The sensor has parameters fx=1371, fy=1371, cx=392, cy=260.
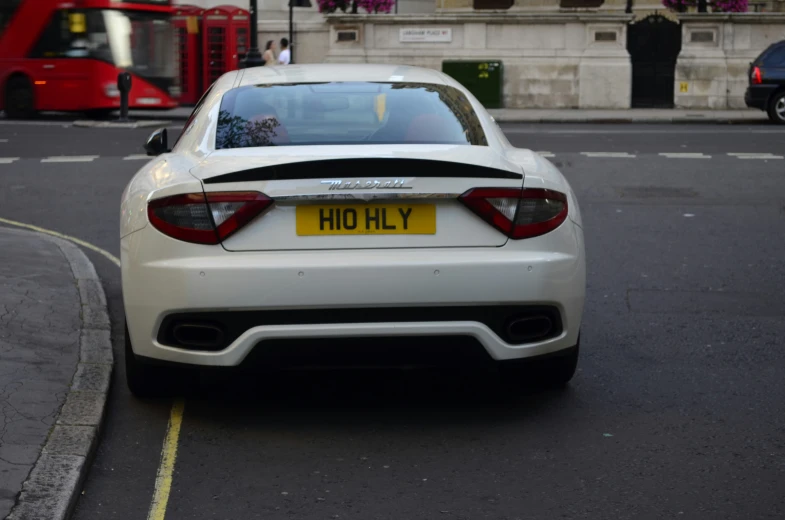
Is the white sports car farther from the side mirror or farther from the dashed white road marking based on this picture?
the dashed white road marking

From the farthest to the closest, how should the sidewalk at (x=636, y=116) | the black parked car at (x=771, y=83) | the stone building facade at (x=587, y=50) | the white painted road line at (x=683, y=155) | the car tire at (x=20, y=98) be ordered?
1. the stone building facade at (x=587, y=50)
2. the car tire at (x=20, y=98)
3. the sidewalk at (x=636, y=116)
4. the black parked car at (x=771, y=83)
5. the white painted road line at (x=683, y=155)

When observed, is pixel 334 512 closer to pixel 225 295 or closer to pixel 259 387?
pixel 225 295

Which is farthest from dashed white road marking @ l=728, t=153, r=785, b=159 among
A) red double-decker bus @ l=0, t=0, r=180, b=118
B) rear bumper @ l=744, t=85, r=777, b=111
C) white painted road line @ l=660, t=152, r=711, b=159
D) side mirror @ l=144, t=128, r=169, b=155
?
red double-decker bus @ l=0, t=0, r=180, b=118

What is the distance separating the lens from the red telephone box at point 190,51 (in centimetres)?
3606

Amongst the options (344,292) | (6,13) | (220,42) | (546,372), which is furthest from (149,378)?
(220,42)

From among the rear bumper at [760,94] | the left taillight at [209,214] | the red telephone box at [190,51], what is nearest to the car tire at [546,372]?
the left taillight at [209,214]

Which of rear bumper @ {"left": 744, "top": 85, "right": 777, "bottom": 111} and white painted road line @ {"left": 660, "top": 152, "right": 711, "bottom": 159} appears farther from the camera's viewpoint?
rear bumper @ {"left": 744, "top": 85, "right": 777, "bottom": 111}

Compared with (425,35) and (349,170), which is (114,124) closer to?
(425,35)

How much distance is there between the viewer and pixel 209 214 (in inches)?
205

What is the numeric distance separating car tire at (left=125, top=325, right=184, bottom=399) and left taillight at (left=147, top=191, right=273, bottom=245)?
68 cm

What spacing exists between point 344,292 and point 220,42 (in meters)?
32.1

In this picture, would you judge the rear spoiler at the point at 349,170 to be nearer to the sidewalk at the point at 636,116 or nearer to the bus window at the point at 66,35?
the sidewalk at the point at 636,116

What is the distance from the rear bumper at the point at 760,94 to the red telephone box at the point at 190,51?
1484 centimetres

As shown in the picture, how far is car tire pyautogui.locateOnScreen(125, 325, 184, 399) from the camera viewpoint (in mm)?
5766
